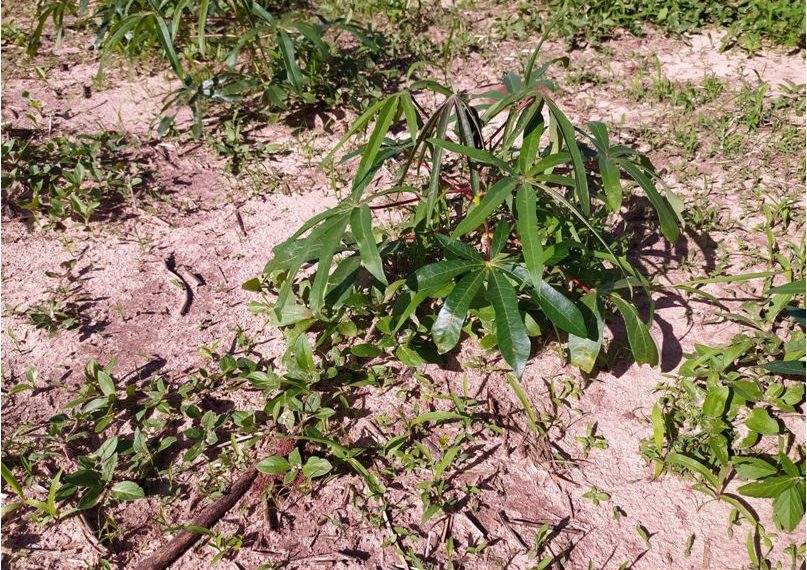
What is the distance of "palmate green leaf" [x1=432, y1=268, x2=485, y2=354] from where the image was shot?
183cm

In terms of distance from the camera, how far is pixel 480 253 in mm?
2066

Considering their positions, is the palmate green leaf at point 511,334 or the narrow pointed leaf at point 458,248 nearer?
the palmate green leaf at point 511,334

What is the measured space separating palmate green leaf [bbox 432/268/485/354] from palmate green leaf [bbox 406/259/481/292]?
0.03m

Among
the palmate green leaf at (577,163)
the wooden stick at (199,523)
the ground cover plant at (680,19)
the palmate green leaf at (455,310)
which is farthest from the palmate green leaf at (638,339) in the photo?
the ground cover plant at (680,19)

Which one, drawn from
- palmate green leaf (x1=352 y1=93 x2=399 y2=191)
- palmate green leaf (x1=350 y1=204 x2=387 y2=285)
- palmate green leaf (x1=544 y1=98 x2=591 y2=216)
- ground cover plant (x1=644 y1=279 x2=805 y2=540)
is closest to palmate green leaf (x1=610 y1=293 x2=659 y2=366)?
ground cover plant (x1=644 y1=279 x2=805 y2=540)

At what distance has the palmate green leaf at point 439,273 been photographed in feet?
6.10

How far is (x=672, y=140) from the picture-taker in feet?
10.0

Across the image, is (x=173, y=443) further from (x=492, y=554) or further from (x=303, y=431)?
(x=492, y=554)

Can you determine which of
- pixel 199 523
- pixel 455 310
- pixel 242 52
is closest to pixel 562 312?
pixel 455 310

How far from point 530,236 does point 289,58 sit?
66.9 inches

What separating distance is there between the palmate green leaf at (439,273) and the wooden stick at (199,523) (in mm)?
720

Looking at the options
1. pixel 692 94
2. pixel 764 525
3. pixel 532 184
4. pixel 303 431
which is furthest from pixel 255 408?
pixel 692 94

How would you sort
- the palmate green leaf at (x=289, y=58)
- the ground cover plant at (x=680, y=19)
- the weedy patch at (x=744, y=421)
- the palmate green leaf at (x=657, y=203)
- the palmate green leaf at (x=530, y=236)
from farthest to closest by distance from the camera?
1. the ground cover plant at (x=680, y=19)
2. the palmate green leaf at (x=289, y=58)
3. the palmate green leaf at (x=657, y=203)
4. the weedy patch at (x=744, y=421)
5. the palmate green leaf at (x=530, y=236)

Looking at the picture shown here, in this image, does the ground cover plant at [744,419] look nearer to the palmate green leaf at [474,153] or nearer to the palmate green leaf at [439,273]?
the palmate green leaf at [439,273]
